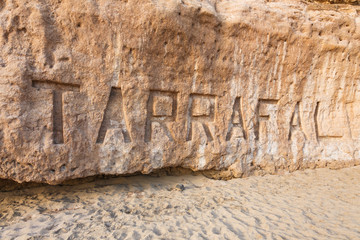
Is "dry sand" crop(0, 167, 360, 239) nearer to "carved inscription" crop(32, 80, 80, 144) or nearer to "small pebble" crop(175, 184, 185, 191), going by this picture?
"small pebble" crop(175, 184, 185, 191)

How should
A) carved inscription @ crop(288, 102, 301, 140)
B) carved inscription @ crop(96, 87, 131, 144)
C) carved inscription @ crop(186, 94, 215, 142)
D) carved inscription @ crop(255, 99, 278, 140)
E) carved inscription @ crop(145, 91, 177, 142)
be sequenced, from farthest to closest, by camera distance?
carved inscription @ crop(288, 102, 301, 140) → carved inscription @ crop(255, 99, 278, 140) → carved inscription @ crop(186, 94, 215, 142) → carved inscription @ crop(145, 91, 177, 142) → carved inscription @ crop(96, 87, 131, 144)

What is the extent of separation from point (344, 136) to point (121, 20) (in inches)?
188

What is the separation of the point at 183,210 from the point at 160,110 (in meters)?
1.41

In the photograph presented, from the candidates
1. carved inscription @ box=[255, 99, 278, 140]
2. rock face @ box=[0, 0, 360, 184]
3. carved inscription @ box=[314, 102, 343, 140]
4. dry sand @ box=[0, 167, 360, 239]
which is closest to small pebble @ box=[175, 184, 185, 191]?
dry sand @ box=[0, 167, 360, 239]

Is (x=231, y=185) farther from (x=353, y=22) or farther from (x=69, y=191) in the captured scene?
(x=353, y=22)

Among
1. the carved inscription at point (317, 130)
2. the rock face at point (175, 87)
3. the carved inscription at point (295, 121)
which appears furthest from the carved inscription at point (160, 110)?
the carved inscription at point (317, 130)

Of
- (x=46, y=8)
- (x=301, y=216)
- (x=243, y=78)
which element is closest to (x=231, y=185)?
(x=301, y=216)

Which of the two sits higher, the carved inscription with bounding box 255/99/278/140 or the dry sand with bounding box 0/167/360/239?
the carved inscription with bounding box 255/99/278/140

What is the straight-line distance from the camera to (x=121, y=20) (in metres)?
2.89

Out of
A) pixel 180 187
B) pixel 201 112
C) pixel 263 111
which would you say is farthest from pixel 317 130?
pixel 180 187

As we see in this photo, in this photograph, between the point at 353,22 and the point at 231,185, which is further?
the point at 353,22

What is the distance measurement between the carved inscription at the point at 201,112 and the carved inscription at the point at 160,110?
0.29 m

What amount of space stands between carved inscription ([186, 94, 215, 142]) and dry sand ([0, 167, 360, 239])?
2.67ft

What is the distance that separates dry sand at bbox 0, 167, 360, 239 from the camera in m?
2.19
